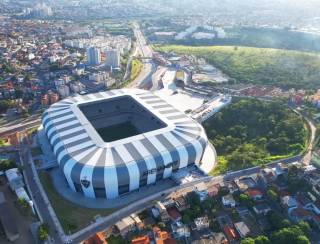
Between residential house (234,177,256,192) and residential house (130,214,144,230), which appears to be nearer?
residential house (130,214,144,230)

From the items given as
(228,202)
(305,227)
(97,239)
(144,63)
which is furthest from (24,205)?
(144,63)

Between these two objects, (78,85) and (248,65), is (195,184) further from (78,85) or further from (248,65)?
(248,65)

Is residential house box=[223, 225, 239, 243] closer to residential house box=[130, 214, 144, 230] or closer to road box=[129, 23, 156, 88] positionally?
residential house box=[130, 214, 144, 230]

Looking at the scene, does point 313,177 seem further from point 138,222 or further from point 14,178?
point 14,178

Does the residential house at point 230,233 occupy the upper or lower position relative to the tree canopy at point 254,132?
lower

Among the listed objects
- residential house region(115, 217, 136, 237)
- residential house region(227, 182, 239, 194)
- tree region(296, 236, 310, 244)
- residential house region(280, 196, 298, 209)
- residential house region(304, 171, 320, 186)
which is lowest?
residential house region(115, 217, 136, 237)

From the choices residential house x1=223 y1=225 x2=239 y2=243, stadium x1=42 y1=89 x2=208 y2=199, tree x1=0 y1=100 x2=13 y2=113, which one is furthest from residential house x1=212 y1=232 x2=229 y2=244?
tree x1=0 y1=100 x2=13 y2=113

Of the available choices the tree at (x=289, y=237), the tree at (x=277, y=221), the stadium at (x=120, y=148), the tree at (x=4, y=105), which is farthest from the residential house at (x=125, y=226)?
the tree at (x=4, y=105)

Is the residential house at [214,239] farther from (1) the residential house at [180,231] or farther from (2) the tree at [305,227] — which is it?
(2) the tree at [305,227]
